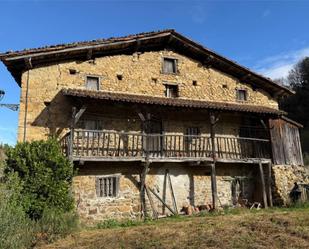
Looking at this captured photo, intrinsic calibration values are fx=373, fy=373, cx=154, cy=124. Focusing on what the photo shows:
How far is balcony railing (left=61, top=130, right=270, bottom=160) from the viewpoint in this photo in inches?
615

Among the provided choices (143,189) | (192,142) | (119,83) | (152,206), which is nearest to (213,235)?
(152,206)

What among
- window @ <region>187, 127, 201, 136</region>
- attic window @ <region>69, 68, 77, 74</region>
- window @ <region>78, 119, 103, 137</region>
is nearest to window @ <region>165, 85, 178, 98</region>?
window @ <region>187, 127, 201, 136</region>

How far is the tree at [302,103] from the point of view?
37106mm

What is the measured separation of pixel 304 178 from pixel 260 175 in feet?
A: 9.30

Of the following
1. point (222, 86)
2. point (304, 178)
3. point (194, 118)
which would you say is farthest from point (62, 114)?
point (304, 178)

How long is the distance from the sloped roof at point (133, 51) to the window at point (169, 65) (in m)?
0.69

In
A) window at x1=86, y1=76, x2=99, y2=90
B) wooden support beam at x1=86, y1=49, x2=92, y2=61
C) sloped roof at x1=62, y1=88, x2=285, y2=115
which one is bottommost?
sloped roof at x1=62, y1=88, x2=285, y2=115

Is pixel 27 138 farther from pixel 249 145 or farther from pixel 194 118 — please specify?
pixel 249 145

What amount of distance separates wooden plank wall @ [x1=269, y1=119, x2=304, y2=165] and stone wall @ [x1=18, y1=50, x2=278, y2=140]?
6.34 ft

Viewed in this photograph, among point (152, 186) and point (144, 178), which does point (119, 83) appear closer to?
point (144, 178)

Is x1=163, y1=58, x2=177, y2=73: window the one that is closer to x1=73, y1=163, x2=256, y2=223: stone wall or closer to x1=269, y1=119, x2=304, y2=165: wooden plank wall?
x1=73, y1=163, x2=256, y2=223: stone wall

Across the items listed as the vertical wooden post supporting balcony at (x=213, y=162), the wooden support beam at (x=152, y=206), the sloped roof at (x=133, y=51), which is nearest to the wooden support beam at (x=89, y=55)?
the sloped roof at (x=133, y=51)

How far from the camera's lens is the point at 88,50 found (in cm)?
1706

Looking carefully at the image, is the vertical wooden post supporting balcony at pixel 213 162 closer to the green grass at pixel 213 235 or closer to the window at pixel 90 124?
the green grass at pixel 213 235
